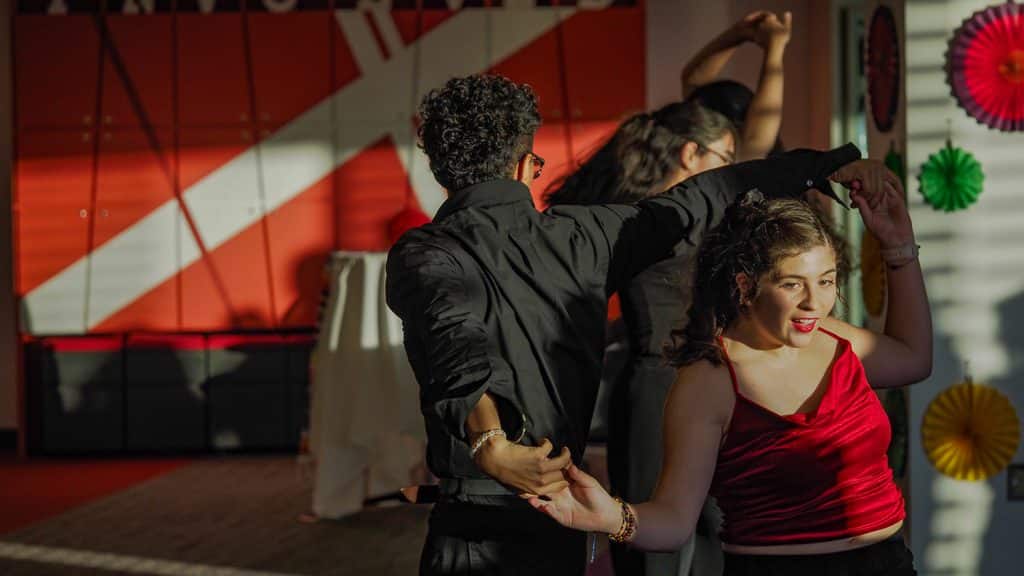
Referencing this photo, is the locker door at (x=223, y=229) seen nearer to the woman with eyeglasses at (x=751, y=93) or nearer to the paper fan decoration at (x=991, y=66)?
the woman with eyeglasses at (x=751, y=93)

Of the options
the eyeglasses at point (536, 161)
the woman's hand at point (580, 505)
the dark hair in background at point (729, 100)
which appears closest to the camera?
the woman's hand at point (580, 505)

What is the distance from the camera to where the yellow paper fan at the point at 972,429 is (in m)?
3.95

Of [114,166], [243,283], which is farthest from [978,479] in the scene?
[114,166]

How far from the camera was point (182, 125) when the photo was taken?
7473 millimetres

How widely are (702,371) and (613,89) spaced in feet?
18.0

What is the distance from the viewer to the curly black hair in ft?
6.89

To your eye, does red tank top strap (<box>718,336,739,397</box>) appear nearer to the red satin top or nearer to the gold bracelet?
the red satin top

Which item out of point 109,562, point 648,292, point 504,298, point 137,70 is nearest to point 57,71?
point 137,70

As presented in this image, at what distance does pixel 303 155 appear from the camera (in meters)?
7.50

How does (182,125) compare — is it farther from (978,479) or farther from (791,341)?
(791,341)

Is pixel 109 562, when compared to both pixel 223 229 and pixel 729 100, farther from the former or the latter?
pixel 223 229

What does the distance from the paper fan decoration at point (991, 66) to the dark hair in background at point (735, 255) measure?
190 cm

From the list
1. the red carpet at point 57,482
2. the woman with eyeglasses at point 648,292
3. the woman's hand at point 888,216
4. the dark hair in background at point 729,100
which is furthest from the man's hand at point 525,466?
the red carpet at point 57,482

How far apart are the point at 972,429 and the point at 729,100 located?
1.21 metres
